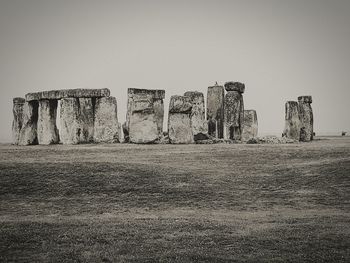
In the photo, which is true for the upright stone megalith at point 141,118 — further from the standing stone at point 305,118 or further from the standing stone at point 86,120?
the standing stone at point 305,118

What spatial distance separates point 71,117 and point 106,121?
1.80 metres

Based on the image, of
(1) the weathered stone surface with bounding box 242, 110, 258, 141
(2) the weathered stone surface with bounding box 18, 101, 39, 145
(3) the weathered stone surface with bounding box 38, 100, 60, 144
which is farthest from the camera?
(1) the weathered stone surface with bounding box 242, 110, 258, 141

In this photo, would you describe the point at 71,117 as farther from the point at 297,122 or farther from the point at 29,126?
the point at 297,122

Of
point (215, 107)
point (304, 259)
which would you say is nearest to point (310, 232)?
point (304, 259)

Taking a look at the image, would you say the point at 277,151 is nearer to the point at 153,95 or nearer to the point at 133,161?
the point at 133,161

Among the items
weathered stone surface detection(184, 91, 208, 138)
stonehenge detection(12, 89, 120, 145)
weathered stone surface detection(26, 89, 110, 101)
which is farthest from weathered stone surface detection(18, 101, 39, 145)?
weathered stone surface detection(184, 91, 208, 138)

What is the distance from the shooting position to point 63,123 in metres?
22.3

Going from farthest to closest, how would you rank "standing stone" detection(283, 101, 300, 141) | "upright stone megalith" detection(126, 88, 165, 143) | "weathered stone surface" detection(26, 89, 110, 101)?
"standing stone" detection(283, 101, 300, 141) → "weathered stone surface" detection(26, 89, 110, 101) → "upright stone megalith" detection(126, 88, 165, 143)

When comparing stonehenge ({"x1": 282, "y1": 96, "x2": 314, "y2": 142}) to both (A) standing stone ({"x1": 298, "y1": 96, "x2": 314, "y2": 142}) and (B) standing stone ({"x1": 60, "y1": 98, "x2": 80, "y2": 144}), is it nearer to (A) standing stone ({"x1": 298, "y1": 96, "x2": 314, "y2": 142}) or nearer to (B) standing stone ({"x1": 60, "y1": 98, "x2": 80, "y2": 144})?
(A) standing stone ({"x1": 298, "y1": 96, "x2": 314, "y2": 142})

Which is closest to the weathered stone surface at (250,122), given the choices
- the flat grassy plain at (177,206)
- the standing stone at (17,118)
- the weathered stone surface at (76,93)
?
the weathered stone surface at (76,93)

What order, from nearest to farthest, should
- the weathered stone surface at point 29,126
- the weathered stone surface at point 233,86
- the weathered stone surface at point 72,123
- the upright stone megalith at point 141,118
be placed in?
the upright stone megalith at point 141,118 < the weathered stone surface at point 72,123 < the weathered stone surface at point 29,126 < the weathered stone surface at point 233,86

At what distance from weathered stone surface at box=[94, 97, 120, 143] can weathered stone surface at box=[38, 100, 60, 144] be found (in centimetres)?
251

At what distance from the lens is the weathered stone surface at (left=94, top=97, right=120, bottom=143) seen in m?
22.3

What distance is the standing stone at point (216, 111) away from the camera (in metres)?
25.7
